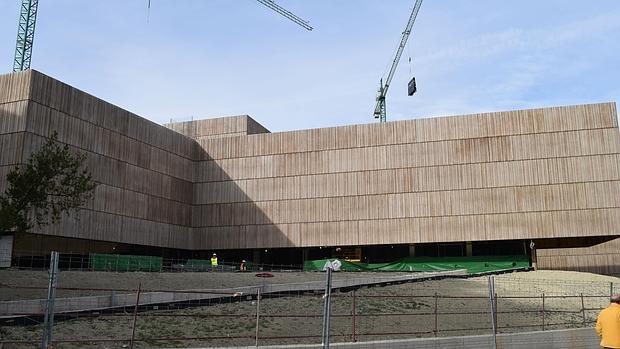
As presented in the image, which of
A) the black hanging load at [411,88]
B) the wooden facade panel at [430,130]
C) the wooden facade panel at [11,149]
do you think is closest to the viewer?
the wooden facade panel at [11,149]

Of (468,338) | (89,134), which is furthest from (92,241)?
(468,338)

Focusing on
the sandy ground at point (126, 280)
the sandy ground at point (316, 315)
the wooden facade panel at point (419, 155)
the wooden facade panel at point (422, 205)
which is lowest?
the sandy ground at point (316, 315)

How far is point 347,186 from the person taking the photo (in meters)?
67.3

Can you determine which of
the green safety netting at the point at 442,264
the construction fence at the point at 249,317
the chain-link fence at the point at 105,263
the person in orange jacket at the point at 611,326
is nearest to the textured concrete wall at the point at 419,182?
the green safety netting at the point at 442,264

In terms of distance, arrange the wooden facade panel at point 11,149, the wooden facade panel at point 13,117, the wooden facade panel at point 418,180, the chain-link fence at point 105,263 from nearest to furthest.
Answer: the chain-link fence at point 105,263
the wooden facade panel at point 11,149
the wooden facade panel at point 13,117
the wooden facade panel at point 418,180

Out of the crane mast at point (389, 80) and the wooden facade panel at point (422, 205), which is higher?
the crane mast at point (389, 80)

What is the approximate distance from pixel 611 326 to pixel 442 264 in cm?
5208

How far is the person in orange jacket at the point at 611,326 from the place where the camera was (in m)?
11.7

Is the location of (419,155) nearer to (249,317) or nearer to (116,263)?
(116,263)

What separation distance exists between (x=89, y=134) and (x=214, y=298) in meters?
37.3

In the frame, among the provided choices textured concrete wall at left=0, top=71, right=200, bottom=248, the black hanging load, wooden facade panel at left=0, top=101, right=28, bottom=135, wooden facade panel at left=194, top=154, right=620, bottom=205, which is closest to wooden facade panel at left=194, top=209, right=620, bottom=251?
wooden facade panel at left=194, top=154, right=620, bottom=205

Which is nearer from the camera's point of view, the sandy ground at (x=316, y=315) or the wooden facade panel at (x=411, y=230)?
the sandy ground at (x=316, y=315)

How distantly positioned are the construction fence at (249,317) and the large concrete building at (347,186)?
25359 mm

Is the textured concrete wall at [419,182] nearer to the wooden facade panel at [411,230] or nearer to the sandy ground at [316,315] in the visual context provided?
the wooden facade panel at [411,230]
